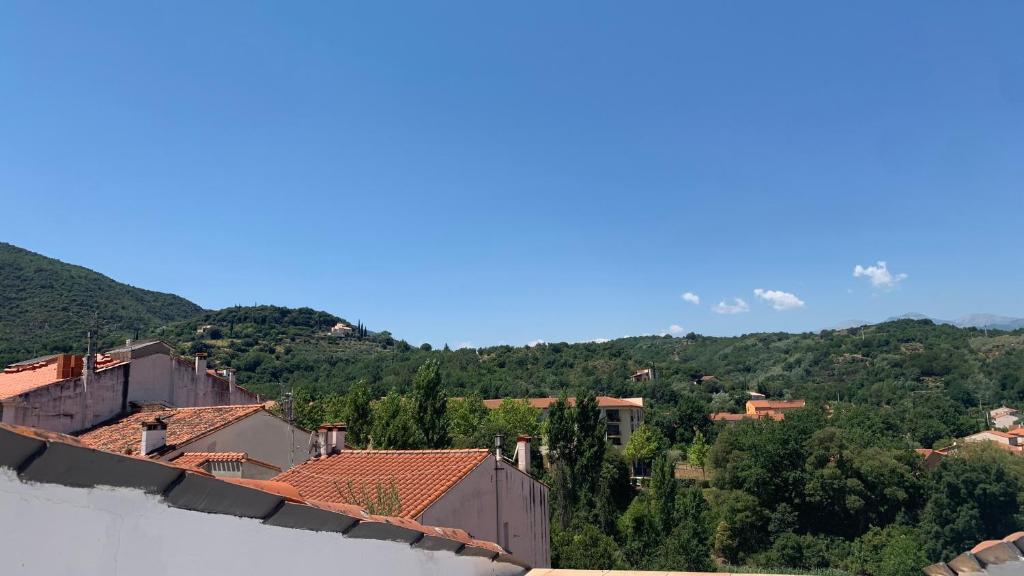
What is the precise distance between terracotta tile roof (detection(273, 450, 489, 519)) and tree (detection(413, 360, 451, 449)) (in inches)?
659

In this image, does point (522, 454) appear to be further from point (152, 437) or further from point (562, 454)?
point (562, 454)

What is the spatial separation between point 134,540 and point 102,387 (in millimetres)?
19030

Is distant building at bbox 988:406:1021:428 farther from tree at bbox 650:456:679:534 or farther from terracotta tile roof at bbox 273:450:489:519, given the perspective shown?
terracotta tile roof at bbox 273:450:489:519

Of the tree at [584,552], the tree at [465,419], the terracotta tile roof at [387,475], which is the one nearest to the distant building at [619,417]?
the tree at [465,419]

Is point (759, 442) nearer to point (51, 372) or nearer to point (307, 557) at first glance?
point (51, 372)

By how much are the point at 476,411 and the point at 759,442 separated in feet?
87.6

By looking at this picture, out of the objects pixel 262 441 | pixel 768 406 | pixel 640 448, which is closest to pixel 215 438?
pixel 262 441

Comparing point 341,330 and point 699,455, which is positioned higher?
point 341,330

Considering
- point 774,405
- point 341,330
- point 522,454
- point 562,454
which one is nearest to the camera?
point 522,454

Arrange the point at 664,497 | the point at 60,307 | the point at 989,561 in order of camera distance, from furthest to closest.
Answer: the point at 60,307, the point at 664,497, the point at 989,561

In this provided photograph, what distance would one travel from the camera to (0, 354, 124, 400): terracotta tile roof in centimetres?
1894

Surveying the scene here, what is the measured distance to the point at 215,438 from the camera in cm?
1559

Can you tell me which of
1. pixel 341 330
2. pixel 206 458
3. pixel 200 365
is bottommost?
pixel 206 458

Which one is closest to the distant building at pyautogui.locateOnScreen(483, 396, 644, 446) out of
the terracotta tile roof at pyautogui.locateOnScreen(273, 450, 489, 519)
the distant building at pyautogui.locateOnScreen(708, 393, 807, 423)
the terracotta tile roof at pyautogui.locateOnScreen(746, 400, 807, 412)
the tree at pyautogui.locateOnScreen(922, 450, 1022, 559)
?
the distant building at pyautogui.locateOnScreen(708, 393, 807, 423)
